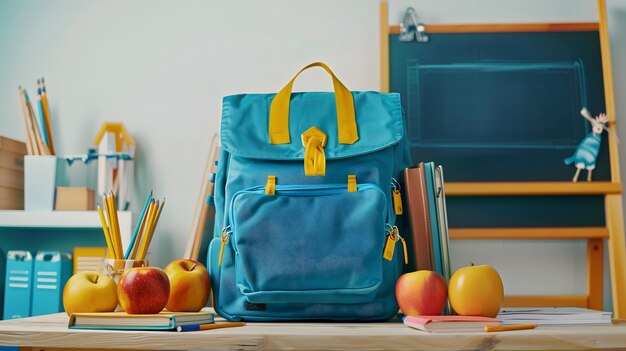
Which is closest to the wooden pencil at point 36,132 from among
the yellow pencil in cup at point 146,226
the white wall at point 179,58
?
the white wall at point 179,58

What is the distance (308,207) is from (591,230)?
1148mm

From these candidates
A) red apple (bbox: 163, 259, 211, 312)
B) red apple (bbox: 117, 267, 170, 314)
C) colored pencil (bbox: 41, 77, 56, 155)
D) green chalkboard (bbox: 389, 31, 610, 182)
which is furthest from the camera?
colored pencil (bbox: 41, 77, 56, 155)

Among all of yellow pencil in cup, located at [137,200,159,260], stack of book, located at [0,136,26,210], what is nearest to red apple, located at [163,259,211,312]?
yellow pencil in cup, located at [137,200,159,260]

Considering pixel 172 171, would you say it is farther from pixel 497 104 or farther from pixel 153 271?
pixel 153 271

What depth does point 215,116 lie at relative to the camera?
7.20 feet

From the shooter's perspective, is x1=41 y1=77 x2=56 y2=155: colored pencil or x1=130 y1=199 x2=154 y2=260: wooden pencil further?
x1=41 y1=77 x2=56 y2=155: colored pencil

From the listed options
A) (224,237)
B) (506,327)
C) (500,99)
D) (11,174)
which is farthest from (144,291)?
(500,99)

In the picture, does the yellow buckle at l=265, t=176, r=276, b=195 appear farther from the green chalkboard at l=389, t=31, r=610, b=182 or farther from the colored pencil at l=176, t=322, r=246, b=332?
the green chalkboard at l=389, t=31, r=610, b=182

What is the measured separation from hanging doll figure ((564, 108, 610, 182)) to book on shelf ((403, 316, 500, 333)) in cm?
116

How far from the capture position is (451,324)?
3.05ft

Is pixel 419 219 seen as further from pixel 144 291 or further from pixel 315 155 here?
pixel 144 291

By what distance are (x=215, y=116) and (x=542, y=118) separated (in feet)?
3.25

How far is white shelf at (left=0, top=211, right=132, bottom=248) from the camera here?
1.99 m

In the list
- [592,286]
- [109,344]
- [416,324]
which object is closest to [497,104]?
[592,286]
